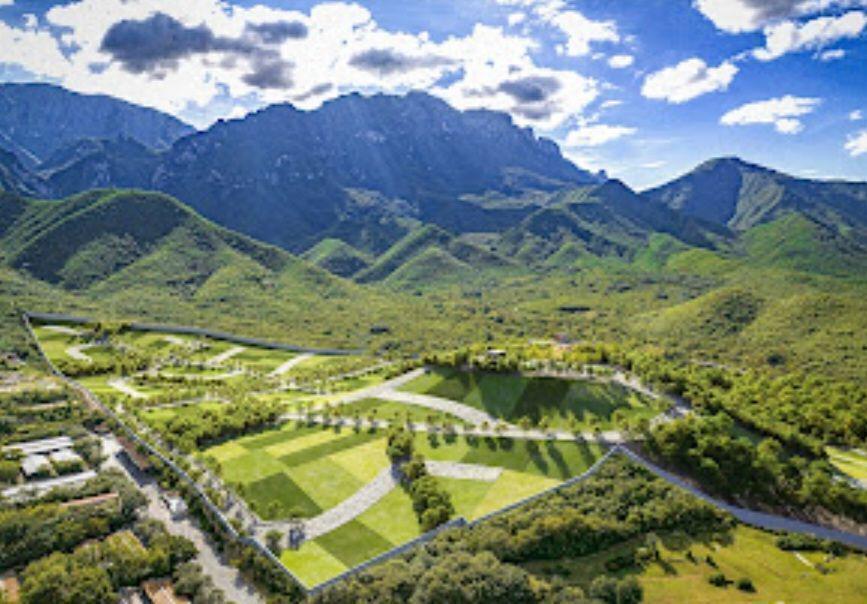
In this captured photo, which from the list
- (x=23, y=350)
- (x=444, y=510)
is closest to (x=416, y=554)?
(x=444, y=510)

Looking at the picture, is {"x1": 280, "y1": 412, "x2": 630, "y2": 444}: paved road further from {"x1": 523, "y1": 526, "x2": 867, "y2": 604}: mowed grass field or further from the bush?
the bush

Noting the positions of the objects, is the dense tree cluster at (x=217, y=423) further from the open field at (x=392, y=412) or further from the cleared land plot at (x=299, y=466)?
the open field at (x=392, y=412)

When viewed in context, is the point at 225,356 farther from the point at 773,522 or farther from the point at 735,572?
the point at 735,572

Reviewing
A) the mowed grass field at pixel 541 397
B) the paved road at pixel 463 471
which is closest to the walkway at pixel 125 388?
the mowed grass field at pixel 541 397

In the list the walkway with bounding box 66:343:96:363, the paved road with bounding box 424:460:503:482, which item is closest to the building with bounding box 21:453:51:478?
the paved road with bounding box 424:460:503:482

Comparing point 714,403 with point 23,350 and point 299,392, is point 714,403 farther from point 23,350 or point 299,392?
point 23,350

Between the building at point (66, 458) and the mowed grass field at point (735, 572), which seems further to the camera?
the building at point (66, 458)
